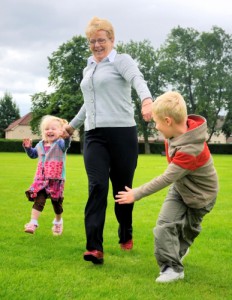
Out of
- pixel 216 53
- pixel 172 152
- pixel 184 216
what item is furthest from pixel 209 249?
pixel 216 53

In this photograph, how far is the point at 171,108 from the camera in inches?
171

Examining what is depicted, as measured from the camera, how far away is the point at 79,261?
5.41 m

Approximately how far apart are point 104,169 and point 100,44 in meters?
1.41

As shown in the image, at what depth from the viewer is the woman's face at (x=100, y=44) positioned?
5.31 m

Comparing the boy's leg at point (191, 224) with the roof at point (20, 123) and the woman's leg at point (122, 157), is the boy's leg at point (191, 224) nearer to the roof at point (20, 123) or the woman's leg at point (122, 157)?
the woman's leg at point (122, 157)

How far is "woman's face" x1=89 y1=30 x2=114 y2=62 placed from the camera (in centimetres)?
531

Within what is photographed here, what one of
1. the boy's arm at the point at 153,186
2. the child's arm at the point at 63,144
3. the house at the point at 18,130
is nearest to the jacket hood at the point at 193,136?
the boy's arm at the point at 153,186

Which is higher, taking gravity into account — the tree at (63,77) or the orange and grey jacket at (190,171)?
the tree at (63,77)

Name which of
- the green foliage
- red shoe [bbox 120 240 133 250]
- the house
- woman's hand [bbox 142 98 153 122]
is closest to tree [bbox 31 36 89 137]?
the green foliage

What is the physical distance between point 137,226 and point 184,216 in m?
3.26

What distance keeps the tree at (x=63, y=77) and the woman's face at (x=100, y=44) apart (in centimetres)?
5287

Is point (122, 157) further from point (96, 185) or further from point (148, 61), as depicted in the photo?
point (148, 61)

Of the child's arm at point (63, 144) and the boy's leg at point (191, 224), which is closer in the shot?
the boy's leg at point (191, 224)

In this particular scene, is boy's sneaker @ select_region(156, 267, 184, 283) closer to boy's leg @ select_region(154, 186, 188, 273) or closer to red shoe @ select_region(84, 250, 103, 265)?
boy's leg @ select_region(154, 186, 188, 273)
